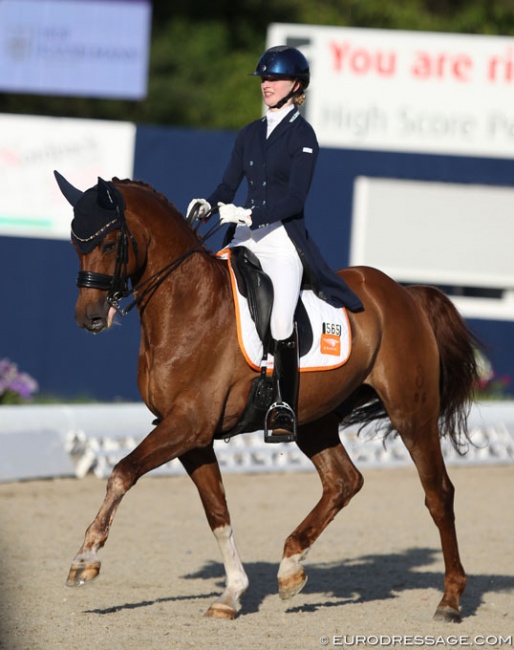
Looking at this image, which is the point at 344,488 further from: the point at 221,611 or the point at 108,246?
the point at 108,246

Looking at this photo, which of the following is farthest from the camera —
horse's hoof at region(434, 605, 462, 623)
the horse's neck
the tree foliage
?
the tree foliage

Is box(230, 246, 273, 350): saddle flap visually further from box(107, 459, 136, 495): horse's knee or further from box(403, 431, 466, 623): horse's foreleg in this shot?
box(403, 431, 466, 623): horse's foreleg

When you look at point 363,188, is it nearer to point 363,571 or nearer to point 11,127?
point 11,127

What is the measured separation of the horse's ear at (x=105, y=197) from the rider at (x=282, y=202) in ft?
1.80

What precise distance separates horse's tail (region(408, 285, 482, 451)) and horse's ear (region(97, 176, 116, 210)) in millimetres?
2099

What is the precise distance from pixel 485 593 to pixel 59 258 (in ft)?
27.5

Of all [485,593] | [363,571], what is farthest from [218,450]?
[485,593]

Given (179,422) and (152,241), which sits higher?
(152,241)

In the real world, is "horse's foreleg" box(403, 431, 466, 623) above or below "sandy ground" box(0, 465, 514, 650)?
above

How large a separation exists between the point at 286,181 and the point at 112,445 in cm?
503

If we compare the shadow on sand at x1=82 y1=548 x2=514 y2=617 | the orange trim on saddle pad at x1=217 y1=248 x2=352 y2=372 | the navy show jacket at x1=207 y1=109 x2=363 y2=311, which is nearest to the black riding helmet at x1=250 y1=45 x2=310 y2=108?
the navy show jacket at x1=207 y1=109 x2=363 y2=311

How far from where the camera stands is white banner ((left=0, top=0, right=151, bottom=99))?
52.6 ft

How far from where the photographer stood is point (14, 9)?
634 inches

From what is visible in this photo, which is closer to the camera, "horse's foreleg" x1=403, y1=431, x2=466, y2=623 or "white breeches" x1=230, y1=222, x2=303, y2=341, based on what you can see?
"white breeches" x1=230, y1=222, x2=303, y2=341
